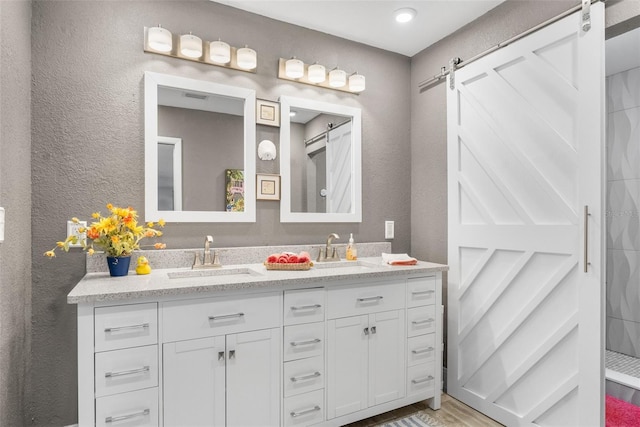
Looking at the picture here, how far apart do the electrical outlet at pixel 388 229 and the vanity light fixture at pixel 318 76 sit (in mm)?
1026

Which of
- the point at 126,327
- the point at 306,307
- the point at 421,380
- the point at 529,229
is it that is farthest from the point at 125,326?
the point at 529,229

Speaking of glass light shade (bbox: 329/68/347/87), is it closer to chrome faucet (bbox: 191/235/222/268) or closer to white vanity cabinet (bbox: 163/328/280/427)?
chrome faucet (bbox: 191/235/222/268)

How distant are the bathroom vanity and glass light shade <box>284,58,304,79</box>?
1.28 meters

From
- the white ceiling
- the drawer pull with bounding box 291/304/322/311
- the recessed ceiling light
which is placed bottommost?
the drawer pull with bounding box 291/304/322/311

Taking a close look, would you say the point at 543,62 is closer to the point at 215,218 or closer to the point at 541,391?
the point at 541,391

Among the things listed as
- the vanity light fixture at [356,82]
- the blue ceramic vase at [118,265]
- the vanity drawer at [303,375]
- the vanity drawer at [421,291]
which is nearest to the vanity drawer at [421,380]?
the vanity drawer at [421,291]

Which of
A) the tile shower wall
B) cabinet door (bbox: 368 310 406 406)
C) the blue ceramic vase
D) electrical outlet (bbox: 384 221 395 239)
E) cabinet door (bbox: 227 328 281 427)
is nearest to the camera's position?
cabinet door (bbox: 227 328 281 427)

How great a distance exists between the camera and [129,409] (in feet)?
4.98

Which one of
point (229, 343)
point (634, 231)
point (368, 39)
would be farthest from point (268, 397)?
point (634, 231)

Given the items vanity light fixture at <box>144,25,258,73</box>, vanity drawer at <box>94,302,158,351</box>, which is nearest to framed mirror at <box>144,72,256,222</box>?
→ vanity light fixture at <box>144,25,258,73</box>

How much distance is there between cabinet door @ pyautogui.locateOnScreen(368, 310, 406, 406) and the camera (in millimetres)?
2066

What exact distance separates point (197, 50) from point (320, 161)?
1.03 metres

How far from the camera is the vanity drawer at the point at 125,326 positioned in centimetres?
147

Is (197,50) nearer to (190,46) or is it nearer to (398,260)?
(190,46)
